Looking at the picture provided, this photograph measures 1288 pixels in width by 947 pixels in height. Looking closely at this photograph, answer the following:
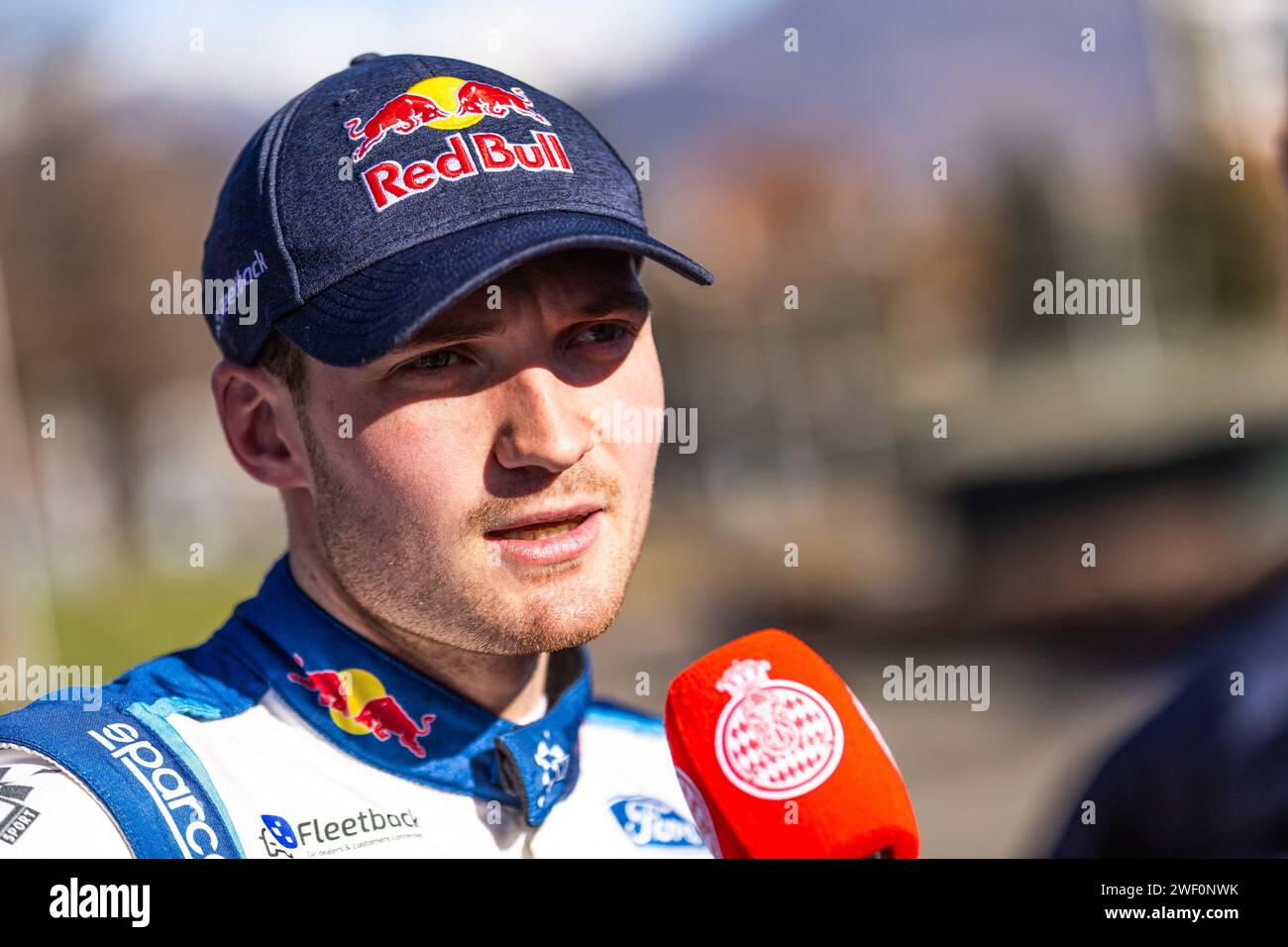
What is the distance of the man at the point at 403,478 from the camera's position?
1.39 meters

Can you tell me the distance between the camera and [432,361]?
4.71ft

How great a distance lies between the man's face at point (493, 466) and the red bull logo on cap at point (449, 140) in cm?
14

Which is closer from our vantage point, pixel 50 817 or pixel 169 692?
pixel 50 817

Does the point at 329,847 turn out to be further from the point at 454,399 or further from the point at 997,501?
the point at 997,501

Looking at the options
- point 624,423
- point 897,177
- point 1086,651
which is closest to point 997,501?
point 1086,651

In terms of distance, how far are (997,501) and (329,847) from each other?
35.2 feet

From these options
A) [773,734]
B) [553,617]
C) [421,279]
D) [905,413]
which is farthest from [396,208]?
[905,413]

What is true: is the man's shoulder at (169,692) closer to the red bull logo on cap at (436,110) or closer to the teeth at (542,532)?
the teeth at (542,532)

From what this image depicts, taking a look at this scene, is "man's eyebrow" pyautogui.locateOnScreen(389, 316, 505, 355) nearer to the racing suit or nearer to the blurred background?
the racing suit

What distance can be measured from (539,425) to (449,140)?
384mm

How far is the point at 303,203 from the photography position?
1.46m

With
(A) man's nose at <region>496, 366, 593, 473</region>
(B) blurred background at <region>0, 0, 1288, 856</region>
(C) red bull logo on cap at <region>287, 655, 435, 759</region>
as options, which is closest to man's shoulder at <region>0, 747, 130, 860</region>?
(C) red bull logo on cap at <region>287, 655, 435, 759</region>

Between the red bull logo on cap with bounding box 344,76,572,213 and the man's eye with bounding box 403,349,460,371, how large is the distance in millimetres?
186

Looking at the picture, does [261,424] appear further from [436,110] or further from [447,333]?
[436,110]
